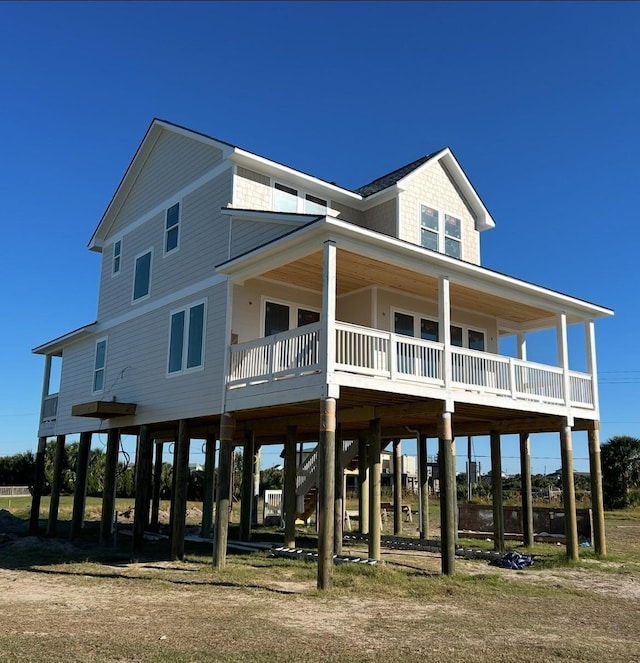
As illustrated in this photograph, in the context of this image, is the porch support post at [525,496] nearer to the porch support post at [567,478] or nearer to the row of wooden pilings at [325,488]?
the row of wooden pilings at [325,488]

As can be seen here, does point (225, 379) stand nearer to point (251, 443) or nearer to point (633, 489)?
point (251, 443)

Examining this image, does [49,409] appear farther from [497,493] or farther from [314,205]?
[497,493]

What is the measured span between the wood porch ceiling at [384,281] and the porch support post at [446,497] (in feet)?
11.6

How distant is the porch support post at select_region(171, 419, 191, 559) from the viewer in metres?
17.2

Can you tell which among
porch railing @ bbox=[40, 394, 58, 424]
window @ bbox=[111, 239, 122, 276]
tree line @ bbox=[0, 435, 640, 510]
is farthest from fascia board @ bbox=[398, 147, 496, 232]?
tree line @ bbox=[0, 435, 640, 510]

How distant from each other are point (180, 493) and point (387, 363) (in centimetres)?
700

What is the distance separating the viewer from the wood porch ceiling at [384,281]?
51.2 feet

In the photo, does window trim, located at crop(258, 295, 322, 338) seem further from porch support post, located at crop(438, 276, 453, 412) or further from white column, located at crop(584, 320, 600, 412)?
white column, located at crop(584, 320, 600, 412)

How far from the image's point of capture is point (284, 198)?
728 inches

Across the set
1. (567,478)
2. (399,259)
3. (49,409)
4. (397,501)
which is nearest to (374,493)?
(399,259)

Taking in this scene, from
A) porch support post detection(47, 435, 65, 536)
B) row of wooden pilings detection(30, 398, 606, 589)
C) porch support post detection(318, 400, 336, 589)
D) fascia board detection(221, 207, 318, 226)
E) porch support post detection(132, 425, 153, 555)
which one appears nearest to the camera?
porch support post detection(318, 400, 336, 589)

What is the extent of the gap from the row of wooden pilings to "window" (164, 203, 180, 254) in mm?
5041

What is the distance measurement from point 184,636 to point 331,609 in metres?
2.84

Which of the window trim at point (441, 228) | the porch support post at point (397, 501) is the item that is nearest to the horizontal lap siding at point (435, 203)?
the window trim at point (441, 228)
